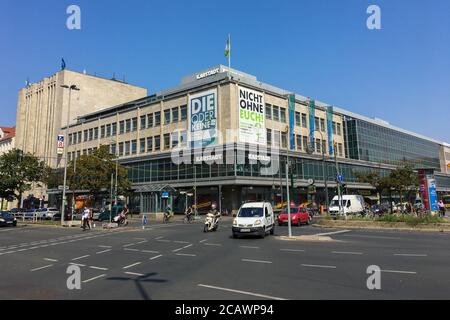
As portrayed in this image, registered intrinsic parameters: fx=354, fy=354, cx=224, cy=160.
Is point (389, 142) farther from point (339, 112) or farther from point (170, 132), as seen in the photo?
point (170, 132)

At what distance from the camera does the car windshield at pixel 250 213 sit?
20047 mm

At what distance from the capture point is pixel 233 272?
31.6 feet

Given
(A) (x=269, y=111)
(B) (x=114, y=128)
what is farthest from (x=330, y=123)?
(B) (x=114, y=128)

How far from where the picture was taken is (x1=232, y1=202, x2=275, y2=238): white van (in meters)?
19.0

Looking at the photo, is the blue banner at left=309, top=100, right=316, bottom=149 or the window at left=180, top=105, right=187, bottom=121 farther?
the blue banner at left=309, top=100, right=316, bottom=149

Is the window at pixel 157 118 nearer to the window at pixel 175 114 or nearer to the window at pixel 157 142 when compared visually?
the window at pixel 157 142

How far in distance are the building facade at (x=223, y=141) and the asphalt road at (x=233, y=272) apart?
1142 inches

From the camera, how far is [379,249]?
564 inches

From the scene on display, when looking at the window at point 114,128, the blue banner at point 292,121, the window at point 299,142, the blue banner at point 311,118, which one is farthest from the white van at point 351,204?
the window at point 114,128

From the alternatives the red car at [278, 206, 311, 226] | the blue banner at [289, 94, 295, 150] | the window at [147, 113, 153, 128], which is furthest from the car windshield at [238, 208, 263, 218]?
the window at [147, 113, 153, 128]

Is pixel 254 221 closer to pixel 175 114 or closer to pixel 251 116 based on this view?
pixel 251 116

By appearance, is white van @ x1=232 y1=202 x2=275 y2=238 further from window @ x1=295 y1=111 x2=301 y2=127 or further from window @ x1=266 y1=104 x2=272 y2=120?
window @ x1=295 y1=111 x2=301 y2=127

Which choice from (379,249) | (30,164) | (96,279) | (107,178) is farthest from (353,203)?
(30,164)

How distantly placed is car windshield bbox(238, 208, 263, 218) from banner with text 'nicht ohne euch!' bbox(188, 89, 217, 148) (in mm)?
29846
